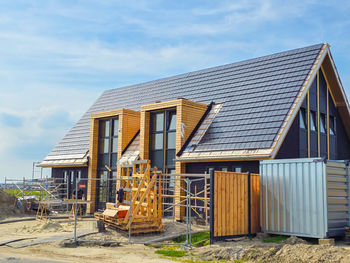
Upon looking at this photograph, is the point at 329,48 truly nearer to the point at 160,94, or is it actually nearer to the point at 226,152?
the point at 226,152

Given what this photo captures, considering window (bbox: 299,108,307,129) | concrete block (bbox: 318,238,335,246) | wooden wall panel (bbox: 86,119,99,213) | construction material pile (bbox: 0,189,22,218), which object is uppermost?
window (bbox: 299,108,307,129)

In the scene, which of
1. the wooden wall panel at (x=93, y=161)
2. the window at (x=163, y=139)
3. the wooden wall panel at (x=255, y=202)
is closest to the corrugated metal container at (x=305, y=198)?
the wooden wall panel at (x=255, y=202)

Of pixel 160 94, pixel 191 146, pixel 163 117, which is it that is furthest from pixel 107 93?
pixel 191 146

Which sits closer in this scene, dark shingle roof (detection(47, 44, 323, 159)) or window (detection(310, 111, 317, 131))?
dark shingle roof (detection(47, 44, 323, 159))

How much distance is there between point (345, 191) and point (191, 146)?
8406mm

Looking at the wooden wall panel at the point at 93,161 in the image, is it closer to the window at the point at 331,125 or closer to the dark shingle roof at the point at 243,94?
the dark shingle roof at the point at 243,94

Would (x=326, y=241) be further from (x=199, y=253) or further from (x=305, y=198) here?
(x=199, y=253)

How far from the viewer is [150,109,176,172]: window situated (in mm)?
22266

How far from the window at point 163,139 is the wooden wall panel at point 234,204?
7.20 metres

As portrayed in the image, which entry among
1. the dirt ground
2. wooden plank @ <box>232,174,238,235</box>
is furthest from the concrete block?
wooden plank @ <box>232,174,238,235</box>

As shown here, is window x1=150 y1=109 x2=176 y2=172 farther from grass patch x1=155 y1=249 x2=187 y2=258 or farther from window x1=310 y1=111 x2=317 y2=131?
grass patch x1=155 y1=249 x2=187 y2=258

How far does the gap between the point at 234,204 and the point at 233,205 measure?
7 centimetres

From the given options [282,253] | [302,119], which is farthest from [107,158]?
[282,253]

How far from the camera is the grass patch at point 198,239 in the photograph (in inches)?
555
